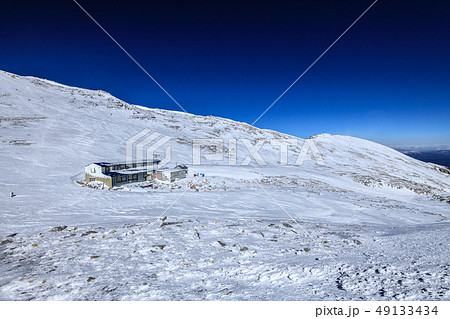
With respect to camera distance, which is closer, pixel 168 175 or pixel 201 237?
pixel 201 237

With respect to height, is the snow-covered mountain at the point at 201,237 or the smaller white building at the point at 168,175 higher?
the smaller white building at the point at 168,175

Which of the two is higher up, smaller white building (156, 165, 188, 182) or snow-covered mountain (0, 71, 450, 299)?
smaller white building (156, 165, 188, 182)

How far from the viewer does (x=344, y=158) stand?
7325 centimetres

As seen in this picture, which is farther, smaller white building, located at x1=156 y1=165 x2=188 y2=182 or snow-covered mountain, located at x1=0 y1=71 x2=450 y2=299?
smaller white building, located at x1=156 y1=165 x2=188 y2=182

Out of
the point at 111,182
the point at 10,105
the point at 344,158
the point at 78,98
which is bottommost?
the point at 111,182

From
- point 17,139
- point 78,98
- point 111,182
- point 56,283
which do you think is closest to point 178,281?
point 56,283

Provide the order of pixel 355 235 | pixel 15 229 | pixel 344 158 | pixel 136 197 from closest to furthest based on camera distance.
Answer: pixel 355 235 < pixel 15 229 < pixel 136 197 < pixel 344 158

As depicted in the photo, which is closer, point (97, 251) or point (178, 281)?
point (178, 281)

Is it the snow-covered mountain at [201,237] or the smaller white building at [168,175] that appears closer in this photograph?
the snow-covered mountain at [201,237]

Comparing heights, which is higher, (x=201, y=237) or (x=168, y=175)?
(x=168, y=175)

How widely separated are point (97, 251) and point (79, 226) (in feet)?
17.5

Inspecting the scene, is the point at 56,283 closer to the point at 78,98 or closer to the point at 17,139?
the point at 17,139

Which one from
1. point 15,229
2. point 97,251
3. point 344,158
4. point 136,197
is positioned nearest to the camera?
point 97,251

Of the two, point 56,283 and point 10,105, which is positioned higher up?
point 10,105
